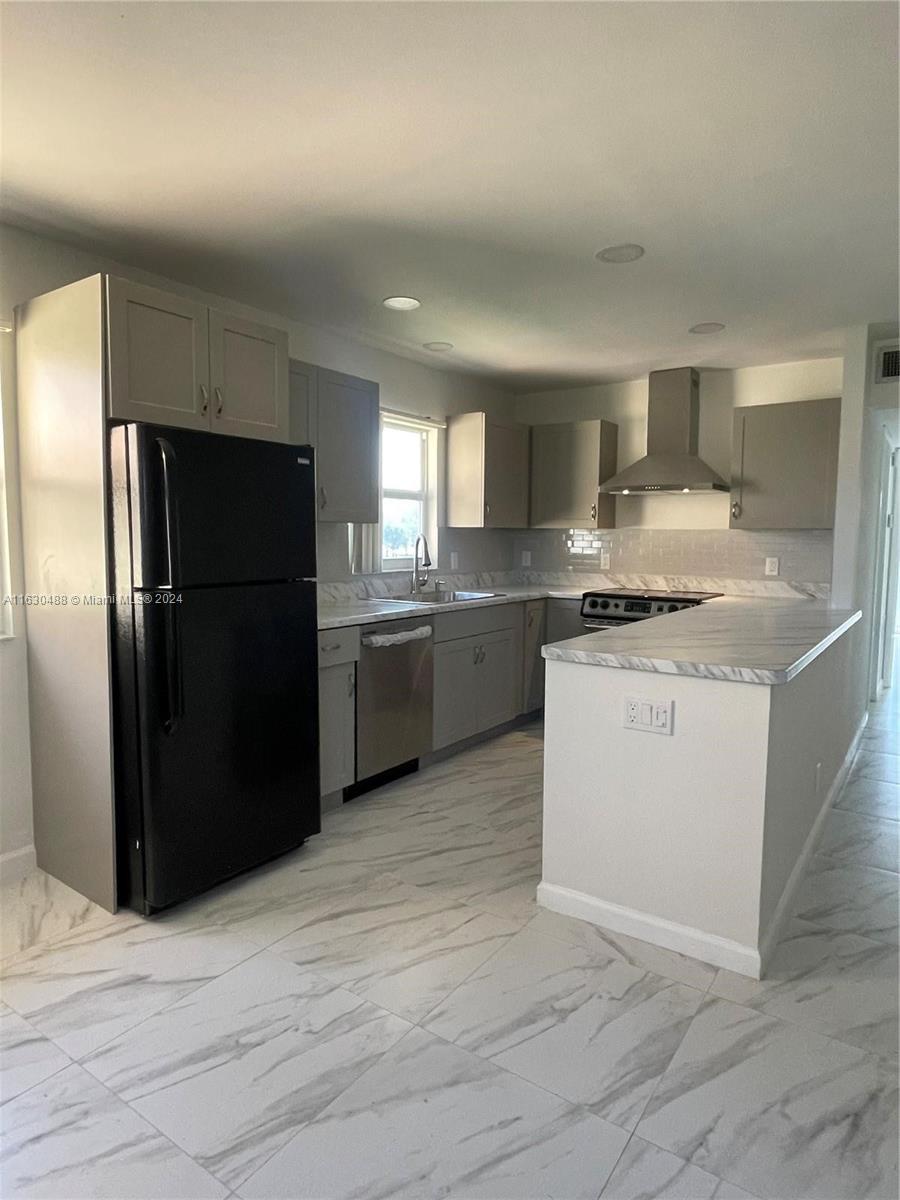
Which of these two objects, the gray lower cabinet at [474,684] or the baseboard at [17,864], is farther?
the gray lower cabinet at [474,684]

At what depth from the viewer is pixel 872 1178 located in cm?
152

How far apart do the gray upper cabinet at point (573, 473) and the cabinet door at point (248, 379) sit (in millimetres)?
2701

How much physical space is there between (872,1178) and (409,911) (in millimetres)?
1478

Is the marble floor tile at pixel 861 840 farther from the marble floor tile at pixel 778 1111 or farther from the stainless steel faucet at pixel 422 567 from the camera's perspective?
the stainless steel faucet at pixel 422 567

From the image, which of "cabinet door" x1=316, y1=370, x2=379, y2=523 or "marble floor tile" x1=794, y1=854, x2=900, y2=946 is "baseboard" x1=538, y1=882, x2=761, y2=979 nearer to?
"marble floor tile" x1=794, y1=854, x2=900, y2=946

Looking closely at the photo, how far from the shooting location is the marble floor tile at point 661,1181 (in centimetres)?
148

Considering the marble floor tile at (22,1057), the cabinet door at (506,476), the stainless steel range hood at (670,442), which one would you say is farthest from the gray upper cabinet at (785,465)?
the marble floor tile at (22,1057)

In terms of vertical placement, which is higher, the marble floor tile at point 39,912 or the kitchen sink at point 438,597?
the kitchen sink at point 438,597

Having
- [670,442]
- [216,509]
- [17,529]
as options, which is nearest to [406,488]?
[670,442]

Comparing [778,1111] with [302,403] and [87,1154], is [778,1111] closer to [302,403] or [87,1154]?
[87,1154]

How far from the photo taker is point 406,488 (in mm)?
4891

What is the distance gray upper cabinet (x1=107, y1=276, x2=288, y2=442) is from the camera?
7.97ft

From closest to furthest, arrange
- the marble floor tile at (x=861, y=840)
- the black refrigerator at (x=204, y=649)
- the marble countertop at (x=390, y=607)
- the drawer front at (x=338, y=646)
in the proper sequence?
the black refrigerator at (x=204, y=649) → the marble floor tile at (x=861, y=840) → the drawer front at (x=338, y=646) → the marble countertop at (x=390, y=607)

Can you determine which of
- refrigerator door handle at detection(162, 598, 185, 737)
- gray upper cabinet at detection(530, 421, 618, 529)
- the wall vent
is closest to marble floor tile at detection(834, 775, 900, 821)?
the wall vent
